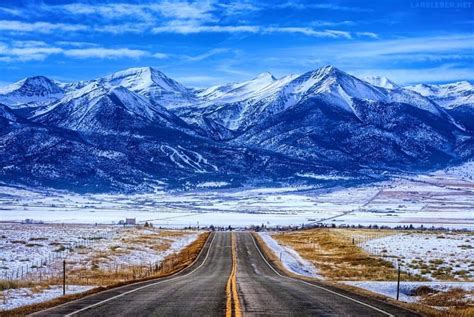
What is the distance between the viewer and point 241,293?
25.0 metres

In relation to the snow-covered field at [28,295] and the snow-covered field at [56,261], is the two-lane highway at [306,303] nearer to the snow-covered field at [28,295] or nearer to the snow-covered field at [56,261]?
the snow-covered field at [28,295]

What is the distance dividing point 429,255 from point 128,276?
A: 82.0ft

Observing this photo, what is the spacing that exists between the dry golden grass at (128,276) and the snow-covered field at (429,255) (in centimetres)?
1555

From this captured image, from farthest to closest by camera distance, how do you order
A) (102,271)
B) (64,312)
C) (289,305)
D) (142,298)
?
(102,271) < (142,298) < (289,305) < (64,312)

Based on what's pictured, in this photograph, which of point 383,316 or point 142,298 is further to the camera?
point 142,298

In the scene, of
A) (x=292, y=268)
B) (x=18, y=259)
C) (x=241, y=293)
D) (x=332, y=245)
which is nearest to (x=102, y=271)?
(x=18, y=259)

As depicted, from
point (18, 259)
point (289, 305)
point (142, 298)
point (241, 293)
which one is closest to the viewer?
point (289, 305)

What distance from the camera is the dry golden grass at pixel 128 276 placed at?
2020cm

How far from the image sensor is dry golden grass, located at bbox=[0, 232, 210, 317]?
66.3 feet

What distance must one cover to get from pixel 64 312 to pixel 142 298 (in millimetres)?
4264

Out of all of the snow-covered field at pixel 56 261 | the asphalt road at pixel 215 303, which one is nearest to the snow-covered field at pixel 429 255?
the asphalt road at pixel 215 303

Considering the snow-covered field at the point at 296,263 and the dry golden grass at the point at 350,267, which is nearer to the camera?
the dry golden grass at the point at 350,267

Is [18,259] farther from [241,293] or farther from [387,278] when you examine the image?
[241,293]

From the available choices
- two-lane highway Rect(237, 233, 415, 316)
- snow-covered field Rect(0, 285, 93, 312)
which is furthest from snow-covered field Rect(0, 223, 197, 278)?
two-lane highway Rect(237, 233, 415, 316)
